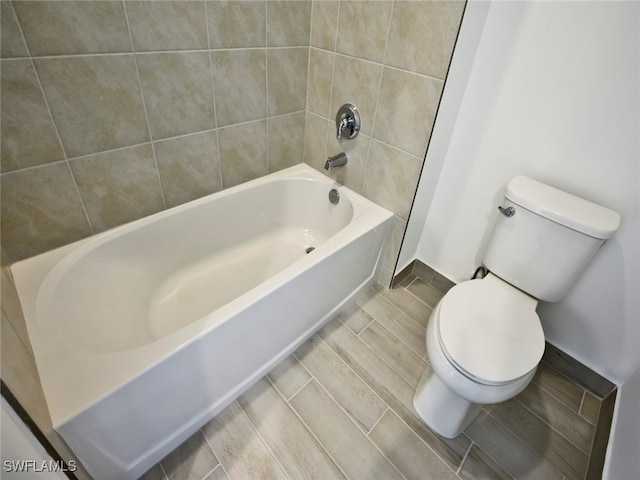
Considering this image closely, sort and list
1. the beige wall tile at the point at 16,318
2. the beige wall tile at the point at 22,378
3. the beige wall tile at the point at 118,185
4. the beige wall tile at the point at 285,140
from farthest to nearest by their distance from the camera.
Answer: the beige wall tile at the point at 285,140 < the beige wall tile at the point at 118,185 < the beige wall tile at the point at 16,318 < the beige wall tile at the point at 22,378

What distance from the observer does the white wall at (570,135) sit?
1.04 metres

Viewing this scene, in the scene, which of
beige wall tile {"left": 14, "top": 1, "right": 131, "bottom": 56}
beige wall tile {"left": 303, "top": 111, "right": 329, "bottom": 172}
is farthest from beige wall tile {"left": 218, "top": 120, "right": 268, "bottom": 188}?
beige wall tile {"left": 14, "top": 1, "right": 131, "bottom": 56}

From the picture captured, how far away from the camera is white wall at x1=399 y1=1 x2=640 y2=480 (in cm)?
104

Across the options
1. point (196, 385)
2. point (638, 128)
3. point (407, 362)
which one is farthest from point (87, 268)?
point (638, 128)

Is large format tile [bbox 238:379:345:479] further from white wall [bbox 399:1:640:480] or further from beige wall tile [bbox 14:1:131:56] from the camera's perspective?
beige wall tile [bbox 14:1:131:56]

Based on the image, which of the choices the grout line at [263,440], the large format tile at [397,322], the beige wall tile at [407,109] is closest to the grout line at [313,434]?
the grout line at [263,440]

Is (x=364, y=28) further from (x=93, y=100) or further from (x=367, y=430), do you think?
(x=367, y=430)

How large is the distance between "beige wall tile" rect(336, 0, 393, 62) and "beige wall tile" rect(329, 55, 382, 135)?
0.04 meters

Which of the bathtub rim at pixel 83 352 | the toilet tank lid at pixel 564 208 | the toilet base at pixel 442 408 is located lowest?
the toilet base at pixel 442 408

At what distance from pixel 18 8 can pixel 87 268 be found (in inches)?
31.2

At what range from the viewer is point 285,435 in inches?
47.5

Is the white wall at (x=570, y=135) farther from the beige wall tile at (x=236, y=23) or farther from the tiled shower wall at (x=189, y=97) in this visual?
the beige wall tile at (x=236, y=23)

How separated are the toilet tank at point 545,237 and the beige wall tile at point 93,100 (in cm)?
140

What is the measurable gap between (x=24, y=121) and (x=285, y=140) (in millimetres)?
1059
